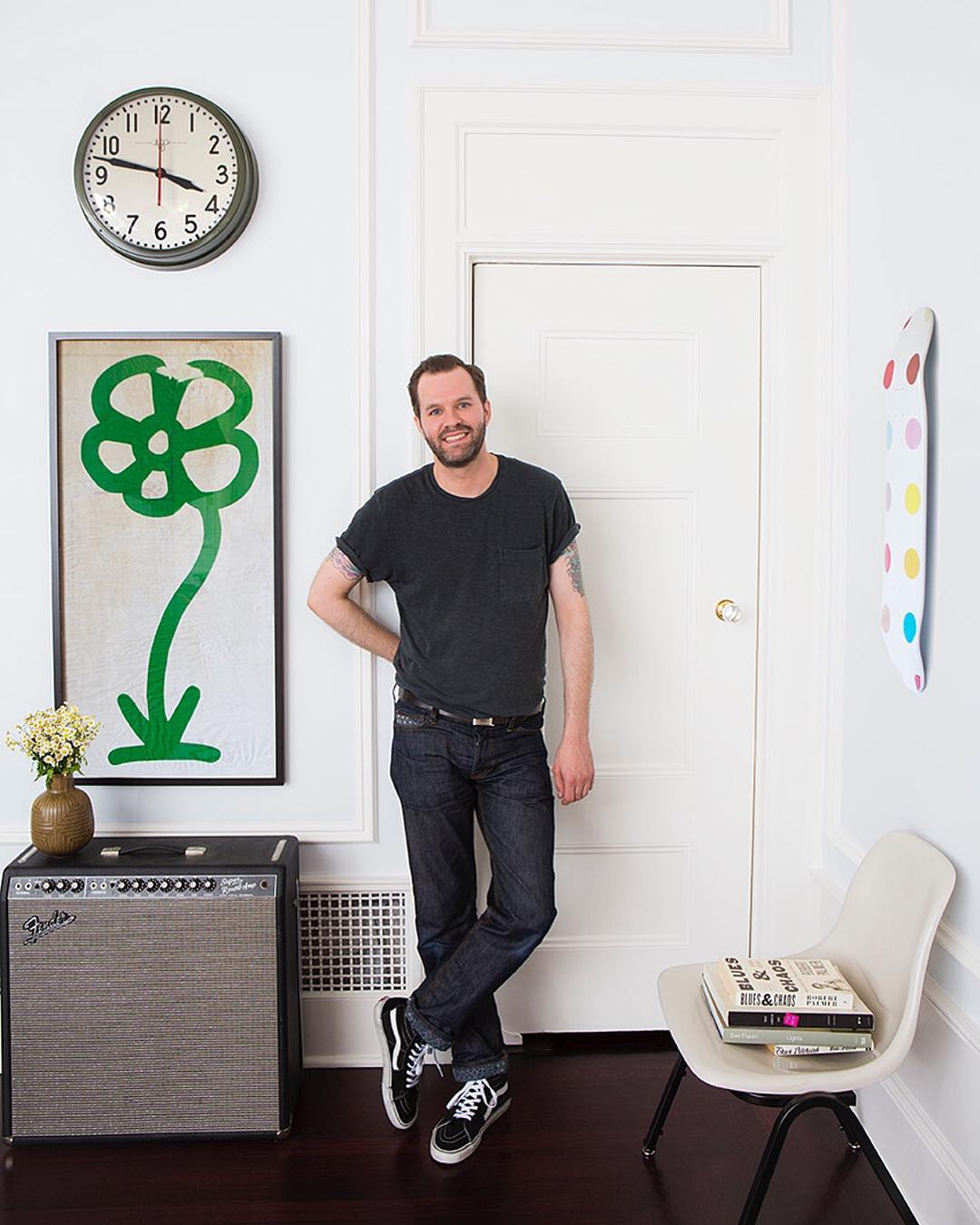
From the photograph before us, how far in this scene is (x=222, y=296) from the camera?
2.59m

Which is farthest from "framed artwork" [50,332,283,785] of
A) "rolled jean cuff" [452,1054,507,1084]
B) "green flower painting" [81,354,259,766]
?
"rolled jean cuff" [452,1054,507,1084]

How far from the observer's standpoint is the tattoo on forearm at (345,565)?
2447mm

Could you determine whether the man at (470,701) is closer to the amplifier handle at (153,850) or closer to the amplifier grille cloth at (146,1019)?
the amplifier grille cloth at (146,1019)

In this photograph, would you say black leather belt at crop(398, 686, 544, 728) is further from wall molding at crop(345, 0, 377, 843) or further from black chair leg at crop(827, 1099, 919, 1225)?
black chair leg at crop(827, 1099, 919, 1225)

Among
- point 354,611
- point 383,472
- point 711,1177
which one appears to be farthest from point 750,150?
point 711,1177

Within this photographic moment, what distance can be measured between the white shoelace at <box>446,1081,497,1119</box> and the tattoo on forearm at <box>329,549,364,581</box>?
1212 millimetres

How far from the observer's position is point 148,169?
8.34ft

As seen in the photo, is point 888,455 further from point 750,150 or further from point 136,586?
point 136,586

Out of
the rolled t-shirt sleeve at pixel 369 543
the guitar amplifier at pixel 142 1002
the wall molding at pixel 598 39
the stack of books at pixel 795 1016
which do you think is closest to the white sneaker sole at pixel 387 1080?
the guitar amplifier at pixel 142 1002

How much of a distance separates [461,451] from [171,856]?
117 centimetres

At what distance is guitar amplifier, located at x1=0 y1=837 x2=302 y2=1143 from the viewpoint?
7.70ft

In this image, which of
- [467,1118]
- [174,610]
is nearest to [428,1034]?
[467,1118]

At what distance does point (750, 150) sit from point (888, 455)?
3.11 ft

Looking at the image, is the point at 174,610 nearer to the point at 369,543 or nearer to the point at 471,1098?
the point at 369,543
